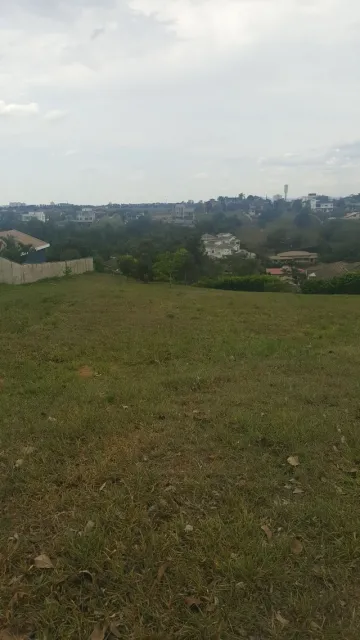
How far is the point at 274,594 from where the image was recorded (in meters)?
2.16

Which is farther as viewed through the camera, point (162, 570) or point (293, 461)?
point (293, 461)

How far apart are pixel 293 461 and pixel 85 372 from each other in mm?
4018

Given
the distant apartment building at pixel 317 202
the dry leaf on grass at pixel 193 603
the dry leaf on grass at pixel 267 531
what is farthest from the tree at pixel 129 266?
the distant apartment building at pixel 317 202

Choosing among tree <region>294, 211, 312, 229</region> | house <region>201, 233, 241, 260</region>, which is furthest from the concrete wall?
tree <region>294, 211, 312, 229</region>

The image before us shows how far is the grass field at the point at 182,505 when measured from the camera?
209 cm

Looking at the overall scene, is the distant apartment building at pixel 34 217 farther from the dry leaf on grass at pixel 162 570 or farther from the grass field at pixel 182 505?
the dry leaf on grass at pixel 162 570

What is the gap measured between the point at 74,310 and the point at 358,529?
35.7ft

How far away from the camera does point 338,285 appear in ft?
84.6

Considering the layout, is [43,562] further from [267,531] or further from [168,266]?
[168,266]

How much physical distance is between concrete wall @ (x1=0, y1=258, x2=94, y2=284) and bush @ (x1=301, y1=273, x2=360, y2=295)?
13919mm

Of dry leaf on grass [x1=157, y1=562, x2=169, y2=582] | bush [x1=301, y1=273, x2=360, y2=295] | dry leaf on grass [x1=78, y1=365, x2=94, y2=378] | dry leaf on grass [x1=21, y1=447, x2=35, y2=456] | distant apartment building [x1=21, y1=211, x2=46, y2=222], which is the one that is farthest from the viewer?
distant apartment building [x1=21, y1=211, x2=46, y2=222]

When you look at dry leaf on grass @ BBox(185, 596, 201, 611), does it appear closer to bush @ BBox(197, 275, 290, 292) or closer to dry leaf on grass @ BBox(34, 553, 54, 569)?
dry leaf on grass @ BBox(34, 553, 54, 569)

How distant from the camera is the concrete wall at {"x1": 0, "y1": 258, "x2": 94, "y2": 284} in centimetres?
2270

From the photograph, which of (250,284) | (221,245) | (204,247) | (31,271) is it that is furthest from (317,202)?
(31,271)
